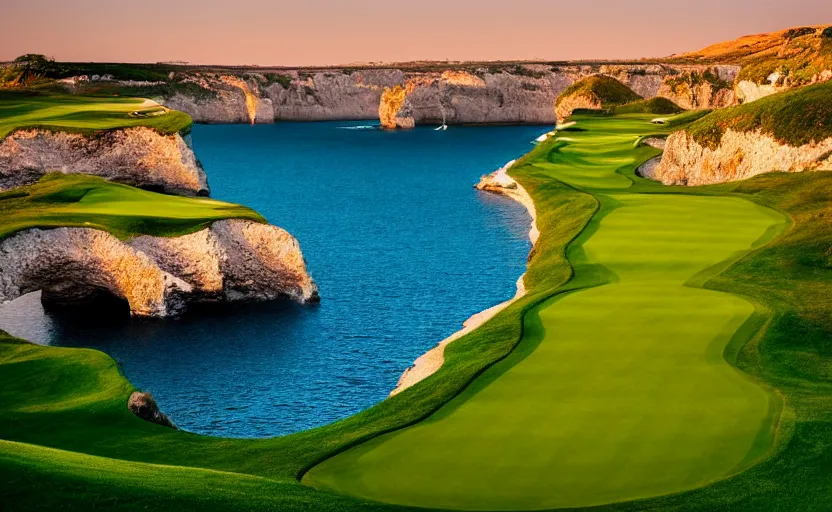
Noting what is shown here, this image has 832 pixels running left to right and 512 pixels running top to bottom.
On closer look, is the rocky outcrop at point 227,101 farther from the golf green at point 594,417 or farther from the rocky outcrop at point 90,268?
the golf green at point 594,417

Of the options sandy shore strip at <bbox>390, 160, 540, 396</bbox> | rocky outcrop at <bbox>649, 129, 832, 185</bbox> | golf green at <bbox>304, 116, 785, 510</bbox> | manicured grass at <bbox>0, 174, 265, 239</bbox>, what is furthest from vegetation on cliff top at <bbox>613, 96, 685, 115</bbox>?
golf green at <bbox>304, 116, 785, 510</bbox>

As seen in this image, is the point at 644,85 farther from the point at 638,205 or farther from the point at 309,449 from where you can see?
the point at 309,449

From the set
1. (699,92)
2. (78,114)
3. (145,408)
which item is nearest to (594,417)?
(145,408)

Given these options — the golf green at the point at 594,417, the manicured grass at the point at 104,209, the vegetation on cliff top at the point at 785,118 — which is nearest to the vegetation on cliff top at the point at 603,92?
the vegetation on cliff top at the point at 785,118

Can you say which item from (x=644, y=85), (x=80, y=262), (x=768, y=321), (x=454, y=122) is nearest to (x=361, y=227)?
(x=80, y=262)

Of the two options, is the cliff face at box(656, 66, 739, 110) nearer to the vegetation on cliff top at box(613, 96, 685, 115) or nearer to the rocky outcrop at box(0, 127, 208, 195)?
the vegetation on cliff top at box(613, 96, 685, 115)

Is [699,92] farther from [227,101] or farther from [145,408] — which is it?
[145,408]
